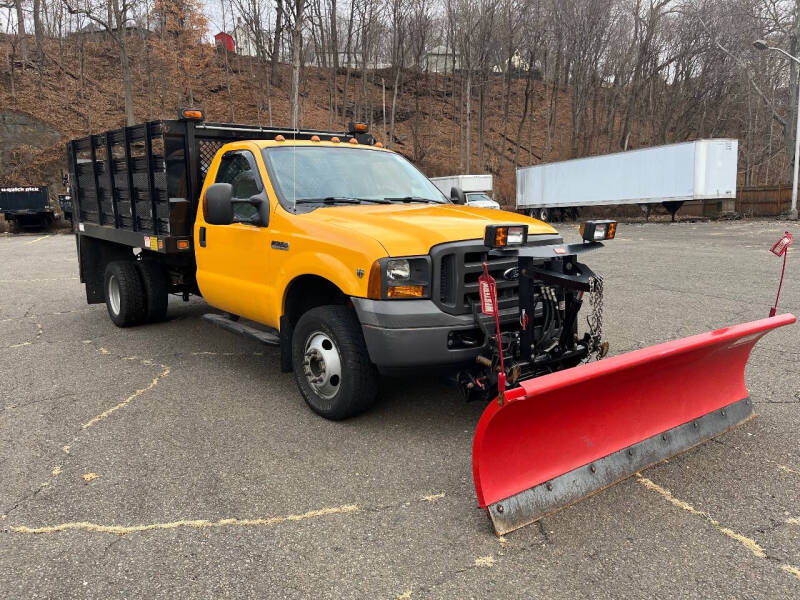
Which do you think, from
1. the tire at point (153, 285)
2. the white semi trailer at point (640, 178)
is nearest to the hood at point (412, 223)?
the tire at point (153, 285)

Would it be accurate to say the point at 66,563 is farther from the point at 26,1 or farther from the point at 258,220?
the point at 26,1

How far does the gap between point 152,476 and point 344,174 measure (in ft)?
9.40

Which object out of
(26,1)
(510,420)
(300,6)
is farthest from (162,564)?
(26,1)

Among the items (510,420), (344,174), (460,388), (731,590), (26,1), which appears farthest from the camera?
(26,1)

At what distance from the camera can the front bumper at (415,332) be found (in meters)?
3.87

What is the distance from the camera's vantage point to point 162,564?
2.85 meters

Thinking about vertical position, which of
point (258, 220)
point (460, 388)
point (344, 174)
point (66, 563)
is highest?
point (344, 174)

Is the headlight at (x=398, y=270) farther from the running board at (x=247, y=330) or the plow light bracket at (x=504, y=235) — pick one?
the running board at (x=247, y=330)

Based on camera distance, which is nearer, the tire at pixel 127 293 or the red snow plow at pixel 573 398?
the red snow plow at pixel 573 398

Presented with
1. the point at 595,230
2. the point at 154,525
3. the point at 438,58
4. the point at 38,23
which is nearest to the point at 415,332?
the point at 595,230

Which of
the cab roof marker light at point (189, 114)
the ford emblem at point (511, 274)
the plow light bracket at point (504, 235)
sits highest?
the cab roof marker light at point (189, 114)

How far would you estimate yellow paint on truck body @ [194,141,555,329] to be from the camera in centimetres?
403

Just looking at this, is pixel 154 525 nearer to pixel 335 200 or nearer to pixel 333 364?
pixel 333 364

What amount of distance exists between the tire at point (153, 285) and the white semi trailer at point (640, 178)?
22542mm
